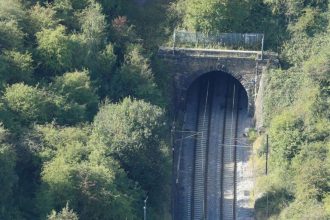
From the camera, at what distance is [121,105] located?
70.1 metres

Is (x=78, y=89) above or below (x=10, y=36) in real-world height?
below

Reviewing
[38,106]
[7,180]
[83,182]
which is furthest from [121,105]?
[7,180]

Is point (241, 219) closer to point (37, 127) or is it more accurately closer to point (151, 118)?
point (151, 118)

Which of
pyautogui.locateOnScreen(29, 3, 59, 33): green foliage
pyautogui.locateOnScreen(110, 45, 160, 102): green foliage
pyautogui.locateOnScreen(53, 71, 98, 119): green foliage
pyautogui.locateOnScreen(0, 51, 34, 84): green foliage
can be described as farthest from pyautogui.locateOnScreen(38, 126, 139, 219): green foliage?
pyautogui.locateOnScreen(29, 3, 59, 33): green foliage

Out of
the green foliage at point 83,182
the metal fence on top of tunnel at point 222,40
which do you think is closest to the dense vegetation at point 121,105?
the green foliage at point 83,182

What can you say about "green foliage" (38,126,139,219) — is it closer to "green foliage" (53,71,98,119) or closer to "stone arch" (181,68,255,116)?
"green foliage" (53,71,98,119)

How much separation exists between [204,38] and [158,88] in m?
6.76

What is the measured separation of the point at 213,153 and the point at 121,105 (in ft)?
38.5

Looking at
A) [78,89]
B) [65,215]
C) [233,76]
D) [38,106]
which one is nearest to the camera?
[65,215]

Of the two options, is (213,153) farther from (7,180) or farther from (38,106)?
(7,180)

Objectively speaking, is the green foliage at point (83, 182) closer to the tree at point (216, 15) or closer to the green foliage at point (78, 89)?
the green foliage at point (78, 89)

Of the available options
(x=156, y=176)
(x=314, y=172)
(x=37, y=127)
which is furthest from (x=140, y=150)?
(x=314, y=172)

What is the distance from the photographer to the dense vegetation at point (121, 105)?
62250mm

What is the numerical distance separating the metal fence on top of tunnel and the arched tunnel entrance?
5.25 m
